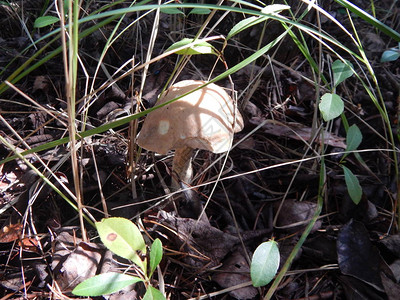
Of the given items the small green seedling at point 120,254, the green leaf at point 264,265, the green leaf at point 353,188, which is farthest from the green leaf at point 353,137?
the small green seedling at point 120,254

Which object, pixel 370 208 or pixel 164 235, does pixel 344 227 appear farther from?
pixel 164 235

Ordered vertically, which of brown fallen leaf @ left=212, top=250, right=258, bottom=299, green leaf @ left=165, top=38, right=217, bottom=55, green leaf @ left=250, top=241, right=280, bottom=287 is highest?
green leaf @ left=165, top=38, right=217, bottom=55

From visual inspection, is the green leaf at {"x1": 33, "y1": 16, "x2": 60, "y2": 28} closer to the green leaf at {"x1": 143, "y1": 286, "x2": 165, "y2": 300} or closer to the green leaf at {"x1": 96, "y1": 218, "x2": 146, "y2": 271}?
the green leaf at {"x1": 96, "y1": 218, "x2": 146, "y2": 271}

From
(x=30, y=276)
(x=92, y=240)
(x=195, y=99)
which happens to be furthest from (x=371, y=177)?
(x=30, y=276)

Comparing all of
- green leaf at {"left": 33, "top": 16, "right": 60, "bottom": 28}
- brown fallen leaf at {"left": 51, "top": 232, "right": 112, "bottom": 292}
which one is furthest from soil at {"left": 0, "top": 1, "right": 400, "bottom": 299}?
green leaf at {"left": 33, "top": 16, "right": 60, "bottom": 28}

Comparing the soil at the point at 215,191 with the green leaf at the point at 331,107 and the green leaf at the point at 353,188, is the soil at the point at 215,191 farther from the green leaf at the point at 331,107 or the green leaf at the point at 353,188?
the green leaf at the point at 331,107

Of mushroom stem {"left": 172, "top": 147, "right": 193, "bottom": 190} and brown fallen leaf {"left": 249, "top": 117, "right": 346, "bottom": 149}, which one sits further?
brown fallen leaf {"left": 249, "top": 117, "right": 346, "bottom": 149}
